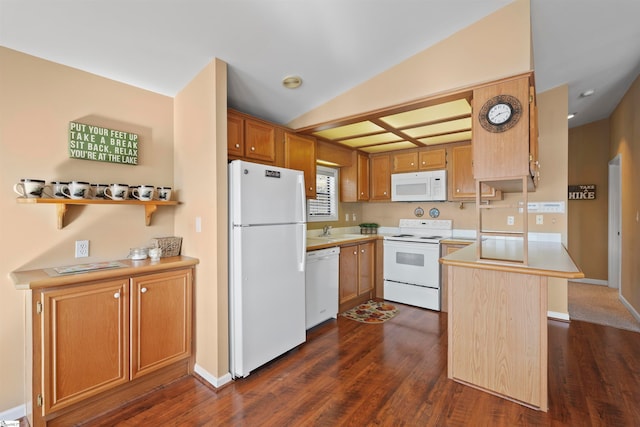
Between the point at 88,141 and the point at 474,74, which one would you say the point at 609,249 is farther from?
the point at 88,141

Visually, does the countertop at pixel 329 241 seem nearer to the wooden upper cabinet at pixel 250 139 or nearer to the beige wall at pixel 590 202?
the wooden upper cabinet at pixel 250 139

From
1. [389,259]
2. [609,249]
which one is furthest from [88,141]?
[609,249]

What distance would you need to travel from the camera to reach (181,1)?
174 centimetres

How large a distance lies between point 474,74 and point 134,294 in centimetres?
291

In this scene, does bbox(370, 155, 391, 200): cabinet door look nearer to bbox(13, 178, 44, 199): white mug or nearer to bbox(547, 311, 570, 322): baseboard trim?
bbox(547, 311, 570, 322): baseboard trim

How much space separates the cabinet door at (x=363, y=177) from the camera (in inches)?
178

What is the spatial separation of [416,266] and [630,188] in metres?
2.78

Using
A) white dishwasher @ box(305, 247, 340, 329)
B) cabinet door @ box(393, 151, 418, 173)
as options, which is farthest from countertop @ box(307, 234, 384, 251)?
cabinet door @ box(393, 151, 418, 173)

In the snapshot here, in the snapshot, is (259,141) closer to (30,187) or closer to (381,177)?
(30,187)

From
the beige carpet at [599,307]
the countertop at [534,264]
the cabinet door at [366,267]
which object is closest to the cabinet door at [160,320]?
the countertop at [534,264]

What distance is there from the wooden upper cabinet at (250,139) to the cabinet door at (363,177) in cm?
185

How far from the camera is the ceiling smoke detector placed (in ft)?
8.54

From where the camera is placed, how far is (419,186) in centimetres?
423

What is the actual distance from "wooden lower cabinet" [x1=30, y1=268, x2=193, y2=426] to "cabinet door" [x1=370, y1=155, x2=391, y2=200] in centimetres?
308
